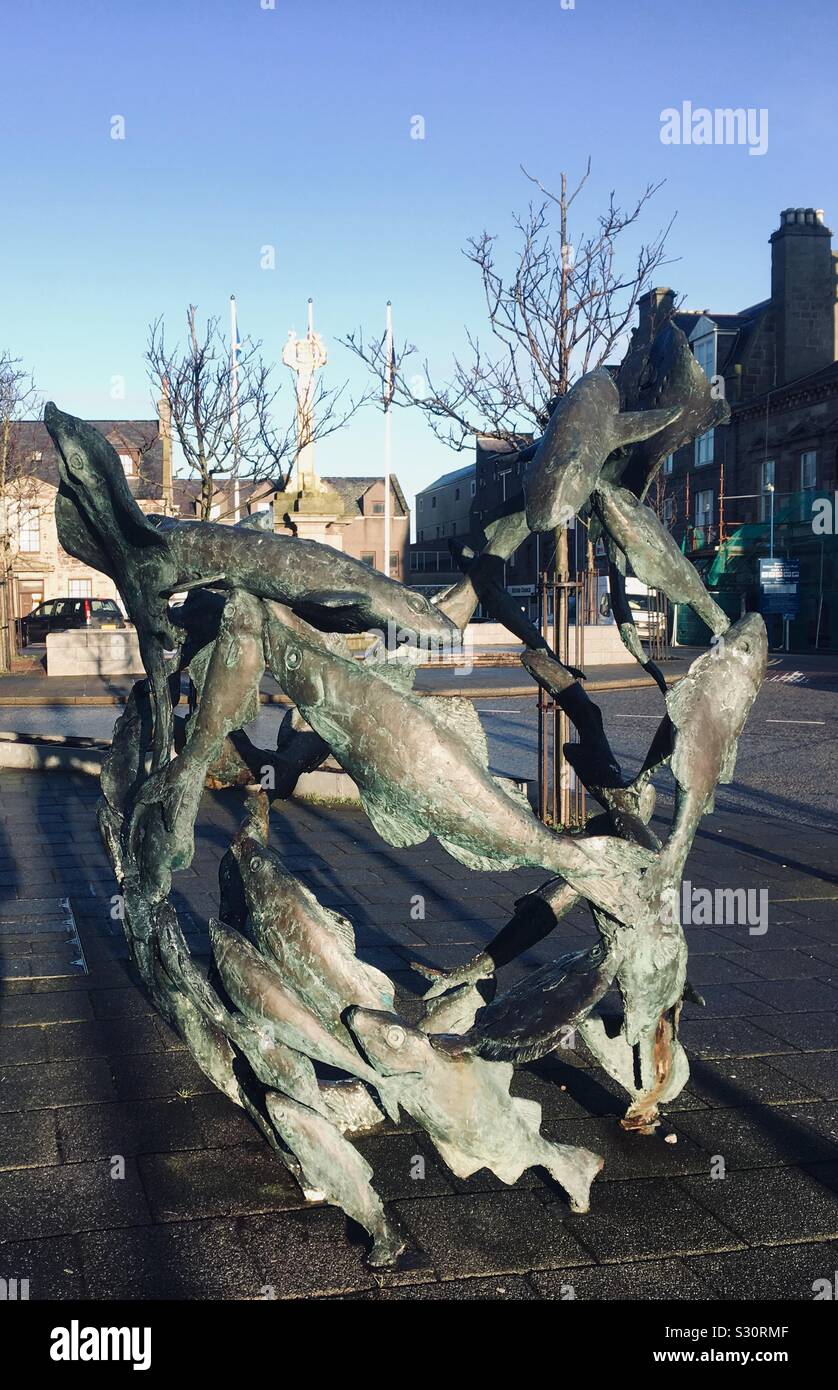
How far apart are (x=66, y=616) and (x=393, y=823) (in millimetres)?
35327

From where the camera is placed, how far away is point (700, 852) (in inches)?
328

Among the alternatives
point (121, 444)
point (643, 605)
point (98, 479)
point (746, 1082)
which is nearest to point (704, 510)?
point (643, 605)

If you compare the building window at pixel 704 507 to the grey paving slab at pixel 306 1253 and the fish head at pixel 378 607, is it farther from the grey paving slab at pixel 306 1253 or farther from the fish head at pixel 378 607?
the grey paving slab at pixel 306 1253

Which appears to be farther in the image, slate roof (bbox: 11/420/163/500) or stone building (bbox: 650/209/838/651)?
slate roof (bbox: 11/420/163/500)

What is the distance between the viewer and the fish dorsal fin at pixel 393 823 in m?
3.23

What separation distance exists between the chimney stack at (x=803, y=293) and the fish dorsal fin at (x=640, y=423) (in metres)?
38.0

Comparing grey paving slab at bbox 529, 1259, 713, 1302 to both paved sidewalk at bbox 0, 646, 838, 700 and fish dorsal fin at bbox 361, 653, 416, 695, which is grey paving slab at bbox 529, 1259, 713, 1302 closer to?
fish dorsal fin at bbox 361, 653, 416, 695

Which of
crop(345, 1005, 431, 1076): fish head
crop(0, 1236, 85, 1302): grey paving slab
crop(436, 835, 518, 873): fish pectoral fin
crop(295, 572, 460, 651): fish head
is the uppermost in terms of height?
crop(295, 572, 460, 651): fish head

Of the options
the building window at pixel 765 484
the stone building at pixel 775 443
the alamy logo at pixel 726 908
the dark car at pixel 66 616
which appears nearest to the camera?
the alamy logo at pixel 726 908

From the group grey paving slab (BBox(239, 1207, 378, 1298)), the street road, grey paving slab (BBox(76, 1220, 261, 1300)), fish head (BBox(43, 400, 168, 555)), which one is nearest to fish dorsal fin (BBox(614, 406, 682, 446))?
fish head (BBox(43, 400, 168, 555))

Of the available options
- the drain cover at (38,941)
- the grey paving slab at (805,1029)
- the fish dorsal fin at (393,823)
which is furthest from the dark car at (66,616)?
the fish dorsal fin at (393,823)

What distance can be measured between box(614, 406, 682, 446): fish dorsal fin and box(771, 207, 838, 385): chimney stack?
38.0 metres
